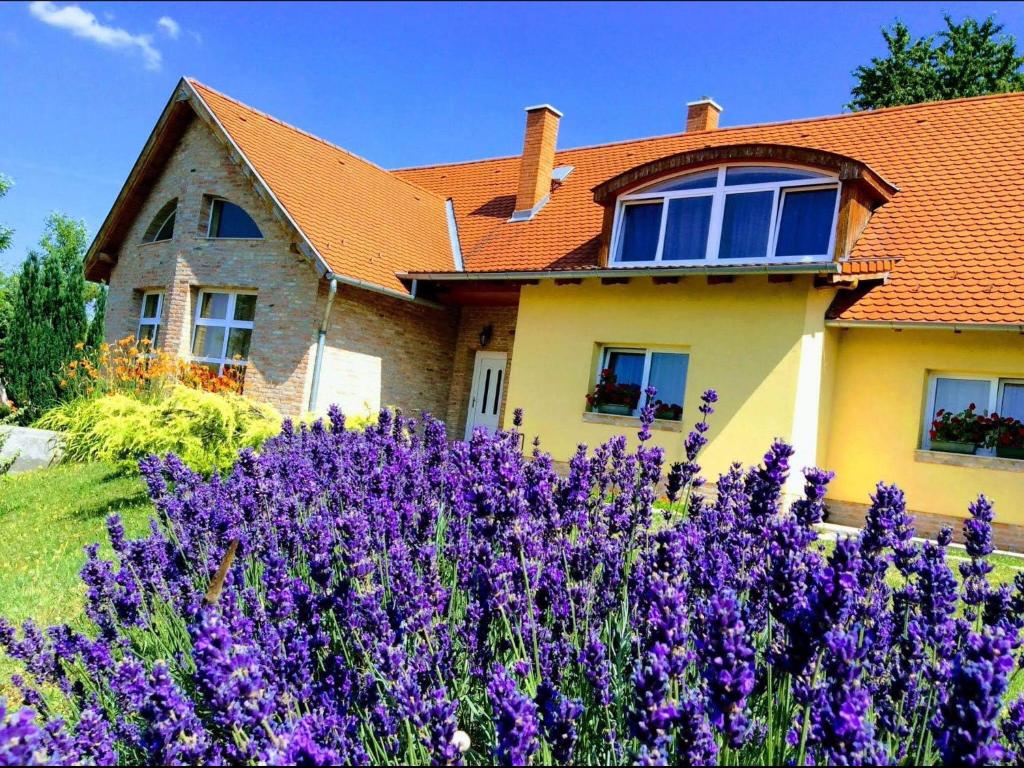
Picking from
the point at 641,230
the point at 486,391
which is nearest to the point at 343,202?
the point at 486,391

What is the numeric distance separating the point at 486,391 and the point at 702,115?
26.4ft

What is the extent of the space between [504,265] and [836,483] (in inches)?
276

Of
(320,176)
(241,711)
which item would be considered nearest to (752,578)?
(241,711)

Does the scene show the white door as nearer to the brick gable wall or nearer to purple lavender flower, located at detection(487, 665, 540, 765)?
the brick gable wall

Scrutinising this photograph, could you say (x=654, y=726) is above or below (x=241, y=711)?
above

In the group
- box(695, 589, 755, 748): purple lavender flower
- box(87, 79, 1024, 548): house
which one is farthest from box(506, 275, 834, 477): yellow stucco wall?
box(695, 589, 755, 748): purple lavender flower

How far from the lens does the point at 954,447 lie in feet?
36.0

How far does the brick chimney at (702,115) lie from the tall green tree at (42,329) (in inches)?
598

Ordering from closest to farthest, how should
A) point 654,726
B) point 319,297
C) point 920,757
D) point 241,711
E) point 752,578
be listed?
1. point 654,726
2. point 241,711
3. point 920,757
4. point 752,578
5. point 319,297

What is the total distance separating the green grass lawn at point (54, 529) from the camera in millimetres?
5680

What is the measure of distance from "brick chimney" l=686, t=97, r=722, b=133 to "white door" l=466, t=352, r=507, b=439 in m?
7.10

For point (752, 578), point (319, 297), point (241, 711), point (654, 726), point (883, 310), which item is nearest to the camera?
point (654, 726)

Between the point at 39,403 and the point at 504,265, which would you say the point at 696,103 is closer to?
the point at 504,265

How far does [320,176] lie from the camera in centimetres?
1728
